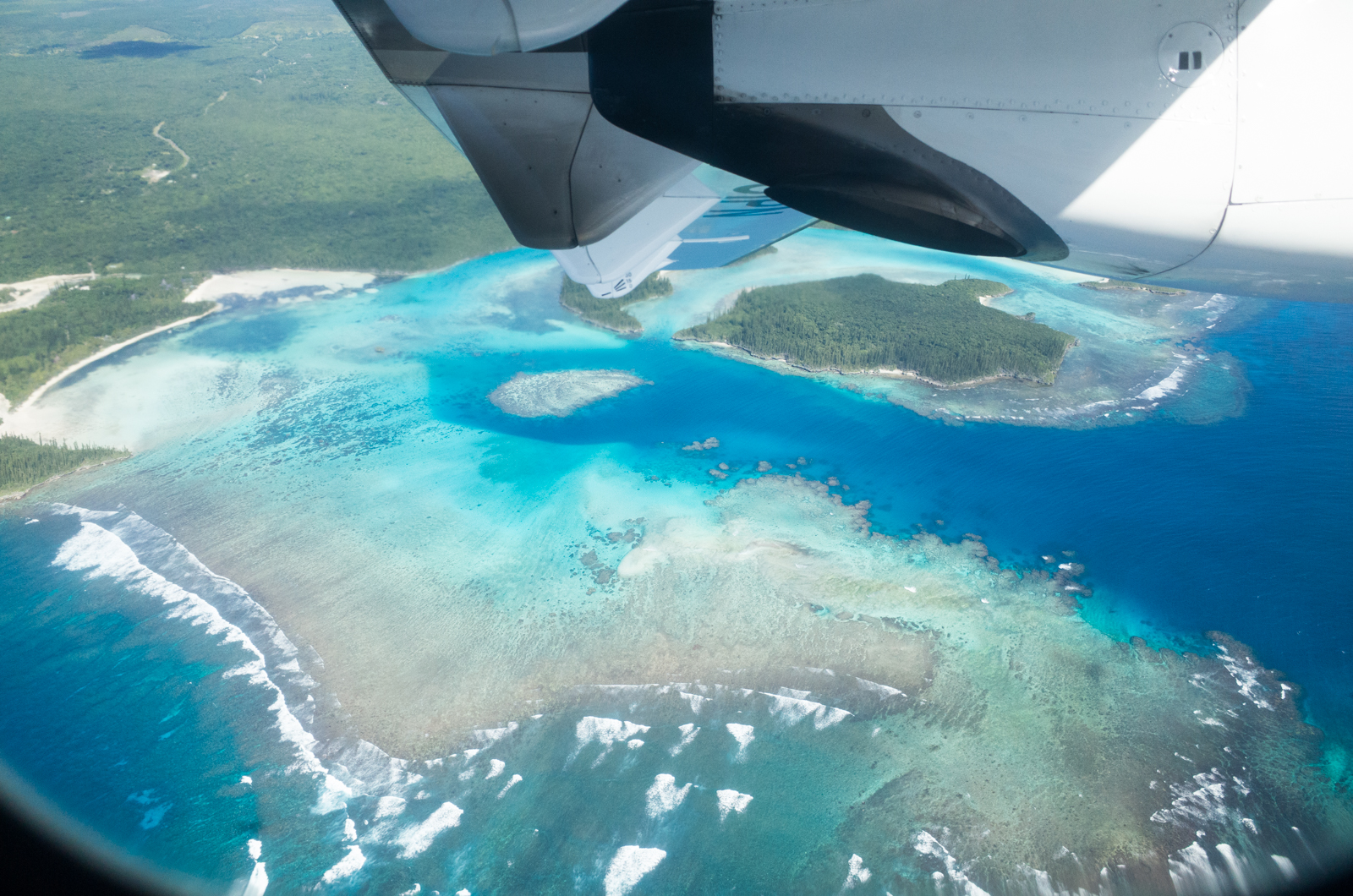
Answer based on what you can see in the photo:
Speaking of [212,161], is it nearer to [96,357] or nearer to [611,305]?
[96,357]

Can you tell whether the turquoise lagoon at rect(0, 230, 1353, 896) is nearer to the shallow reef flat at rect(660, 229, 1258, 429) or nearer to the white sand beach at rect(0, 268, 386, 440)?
the shallow reef flat at rect(660, 229, 1258, 429)

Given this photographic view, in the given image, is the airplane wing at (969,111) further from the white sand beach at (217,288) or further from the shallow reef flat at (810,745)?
the white sand beach at (217,288)

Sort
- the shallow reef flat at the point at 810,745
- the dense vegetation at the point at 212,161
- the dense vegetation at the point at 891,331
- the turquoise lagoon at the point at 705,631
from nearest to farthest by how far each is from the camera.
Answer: the shallow reef flat at the point at 810,745
the turquoise lagoon at the point at 705,631
the dense vegetation at the point at 891,331
the dense vegetation at the point at 212,161

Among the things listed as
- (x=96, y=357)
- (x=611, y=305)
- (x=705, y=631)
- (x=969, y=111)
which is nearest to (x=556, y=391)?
(x=611, y=305)

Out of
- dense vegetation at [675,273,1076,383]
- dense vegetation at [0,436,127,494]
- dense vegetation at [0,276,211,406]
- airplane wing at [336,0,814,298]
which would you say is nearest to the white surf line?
dense vegetation at [0,276,211,406]

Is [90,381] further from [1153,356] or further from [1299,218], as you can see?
[1153,356]

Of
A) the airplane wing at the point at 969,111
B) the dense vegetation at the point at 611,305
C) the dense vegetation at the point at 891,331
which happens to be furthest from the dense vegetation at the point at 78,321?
the airplane wing at the point at 969,111
